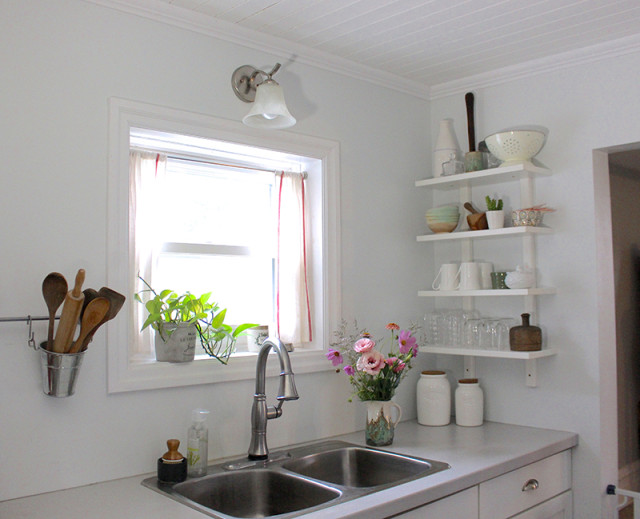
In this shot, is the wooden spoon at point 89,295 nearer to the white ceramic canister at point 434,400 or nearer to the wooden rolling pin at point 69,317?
the wooden rolling pin at point 69,317

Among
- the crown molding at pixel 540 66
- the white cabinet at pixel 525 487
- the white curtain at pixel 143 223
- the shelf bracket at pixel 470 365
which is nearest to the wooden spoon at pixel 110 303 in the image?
the white curtain at pixel 143 223

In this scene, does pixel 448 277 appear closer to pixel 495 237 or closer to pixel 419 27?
pixel 495 237

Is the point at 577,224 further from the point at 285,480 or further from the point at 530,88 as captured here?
the point at 285,480

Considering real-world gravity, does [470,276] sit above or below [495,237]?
below

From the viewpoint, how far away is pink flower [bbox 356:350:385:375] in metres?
2.29

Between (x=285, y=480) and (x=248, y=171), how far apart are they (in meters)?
1.21

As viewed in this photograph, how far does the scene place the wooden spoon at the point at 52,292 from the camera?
173 centimetres

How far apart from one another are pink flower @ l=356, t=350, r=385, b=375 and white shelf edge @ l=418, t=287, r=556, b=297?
22.7 inches

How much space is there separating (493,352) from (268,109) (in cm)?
130

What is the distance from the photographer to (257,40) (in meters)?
2.35

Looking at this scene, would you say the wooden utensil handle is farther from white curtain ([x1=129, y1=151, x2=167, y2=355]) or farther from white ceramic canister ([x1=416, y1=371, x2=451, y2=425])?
white curtain ([x1=129, y1=151, x2=167, y2=355])

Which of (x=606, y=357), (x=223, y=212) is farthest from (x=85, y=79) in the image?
(x=606, y=357)

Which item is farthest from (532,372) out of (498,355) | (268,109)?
(268,109)

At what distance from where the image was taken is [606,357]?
2553 millimetres
